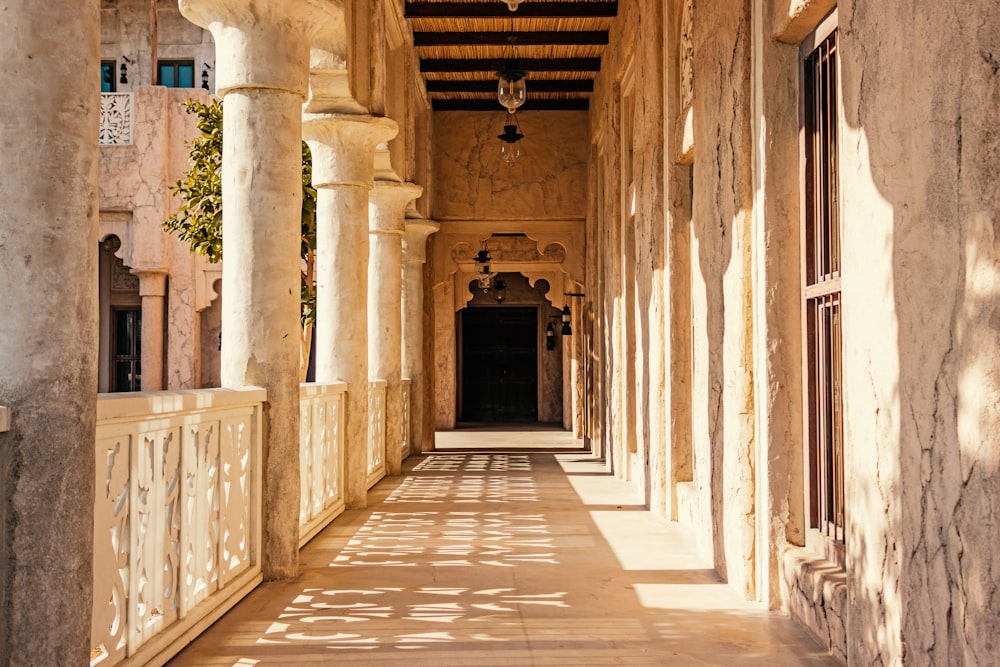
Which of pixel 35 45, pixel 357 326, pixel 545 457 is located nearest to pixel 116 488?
pixel 35 45

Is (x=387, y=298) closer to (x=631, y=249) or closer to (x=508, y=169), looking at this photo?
(x=631, y=249)

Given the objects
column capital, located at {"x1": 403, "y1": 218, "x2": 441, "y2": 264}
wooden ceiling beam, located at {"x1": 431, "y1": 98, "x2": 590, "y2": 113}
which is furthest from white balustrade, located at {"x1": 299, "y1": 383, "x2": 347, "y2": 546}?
wooden ceiling beam, located at {"x1": 431, "y1": 98, "x2": 590, "y2": 113}

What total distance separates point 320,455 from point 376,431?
3769 mm

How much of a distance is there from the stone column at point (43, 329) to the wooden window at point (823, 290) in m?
3.17

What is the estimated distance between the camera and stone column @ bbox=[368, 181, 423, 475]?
41.5 ft

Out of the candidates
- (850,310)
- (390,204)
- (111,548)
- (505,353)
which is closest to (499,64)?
(390,204)

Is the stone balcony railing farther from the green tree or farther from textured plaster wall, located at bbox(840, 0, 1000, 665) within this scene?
the green tree

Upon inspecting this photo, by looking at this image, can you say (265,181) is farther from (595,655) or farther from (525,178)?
(525,178)

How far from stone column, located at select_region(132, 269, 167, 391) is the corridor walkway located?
10.4 meters

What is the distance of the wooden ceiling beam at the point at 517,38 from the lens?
1324 centimetres

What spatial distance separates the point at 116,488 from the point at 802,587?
9.73 feet

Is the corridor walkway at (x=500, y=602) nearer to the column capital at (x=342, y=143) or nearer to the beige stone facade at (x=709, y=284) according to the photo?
the beige stone facade at (x=709, y=284)

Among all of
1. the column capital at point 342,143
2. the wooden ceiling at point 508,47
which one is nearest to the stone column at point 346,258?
the column capital at point 342,143

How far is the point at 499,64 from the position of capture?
14.4m
